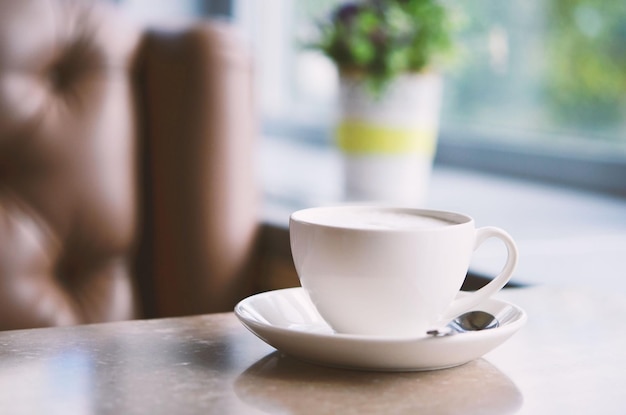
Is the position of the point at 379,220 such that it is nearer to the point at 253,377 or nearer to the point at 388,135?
the point at 253,377

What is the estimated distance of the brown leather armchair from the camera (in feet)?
4.29

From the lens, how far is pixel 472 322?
650mm

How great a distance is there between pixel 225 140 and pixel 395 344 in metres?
0.89

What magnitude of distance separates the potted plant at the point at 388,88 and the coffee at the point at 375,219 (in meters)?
0.89

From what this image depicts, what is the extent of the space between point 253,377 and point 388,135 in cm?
104

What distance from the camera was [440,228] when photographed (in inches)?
22.5

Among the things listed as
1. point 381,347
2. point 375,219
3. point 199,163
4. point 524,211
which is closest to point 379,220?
point 375,219

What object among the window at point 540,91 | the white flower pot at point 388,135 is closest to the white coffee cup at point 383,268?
the white flower pot at point 388,135

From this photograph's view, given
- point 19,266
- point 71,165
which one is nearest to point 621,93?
point 71,165

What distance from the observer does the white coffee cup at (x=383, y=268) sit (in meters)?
0.57

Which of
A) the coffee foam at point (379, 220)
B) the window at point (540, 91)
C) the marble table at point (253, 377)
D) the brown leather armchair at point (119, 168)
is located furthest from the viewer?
the window at point (540, 91)

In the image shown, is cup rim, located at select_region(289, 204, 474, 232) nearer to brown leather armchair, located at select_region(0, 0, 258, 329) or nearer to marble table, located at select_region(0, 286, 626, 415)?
marble table, located at select_region(0, 286, 626, 415)

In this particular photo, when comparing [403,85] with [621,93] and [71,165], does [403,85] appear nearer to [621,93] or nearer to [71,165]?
[621,93]

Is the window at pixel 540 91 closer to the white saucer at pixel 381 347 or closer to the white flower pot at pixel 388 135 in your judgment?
the white flower pot at pixel 388 135
